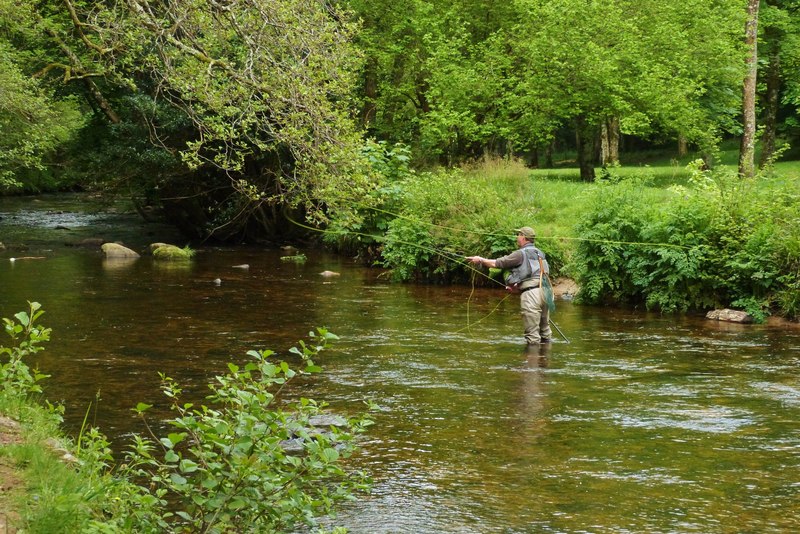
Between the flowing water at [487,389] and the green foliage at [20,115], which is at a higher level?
the green foliage at [20,115]

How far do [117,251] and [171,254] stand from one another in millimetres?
1704

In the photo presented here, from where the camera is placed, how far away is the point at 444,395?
11.6 meters

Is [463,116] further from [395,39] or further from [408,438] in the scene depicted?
[408,438]

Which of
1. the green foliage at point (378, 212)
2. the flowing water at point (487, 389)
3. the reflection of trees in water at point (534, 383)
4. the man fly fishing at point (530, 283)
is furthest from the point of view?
the green foliage at point (378, 212)

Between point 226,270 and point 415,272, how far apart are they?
17.1 feet

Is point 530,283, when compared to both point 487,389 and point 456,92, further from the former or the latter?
point 456,92

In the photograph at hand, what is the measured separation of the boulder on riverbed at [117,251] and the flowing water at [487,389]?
5.60 meters

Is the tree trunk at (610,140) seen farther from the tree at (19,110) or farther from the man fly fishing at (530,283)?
the man fly fishing at (530,283)

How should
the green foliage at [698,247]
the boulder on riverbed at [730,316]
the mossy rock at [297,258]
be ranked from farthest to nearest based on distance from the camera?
the mossy rock at [297,258], the boulder on riverbed at [730,316], the green foliage at [698,247]

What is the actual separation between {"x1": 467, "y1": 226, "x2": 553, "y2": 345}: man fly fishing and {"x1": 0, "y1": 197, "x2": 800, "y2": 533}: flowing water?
1.30ft

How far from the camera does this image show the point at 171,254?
93.7 feet

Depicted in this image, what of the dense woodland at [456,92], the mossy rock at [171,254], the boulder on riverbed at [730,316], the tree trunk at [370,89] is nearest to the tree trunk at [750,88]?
the dense woodland at [456,92]

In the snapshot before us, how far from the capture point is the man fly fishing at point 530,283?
1498 centimetres

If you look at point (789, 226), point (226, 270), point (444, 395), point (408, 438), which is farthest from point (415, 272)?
point (408, 438)
